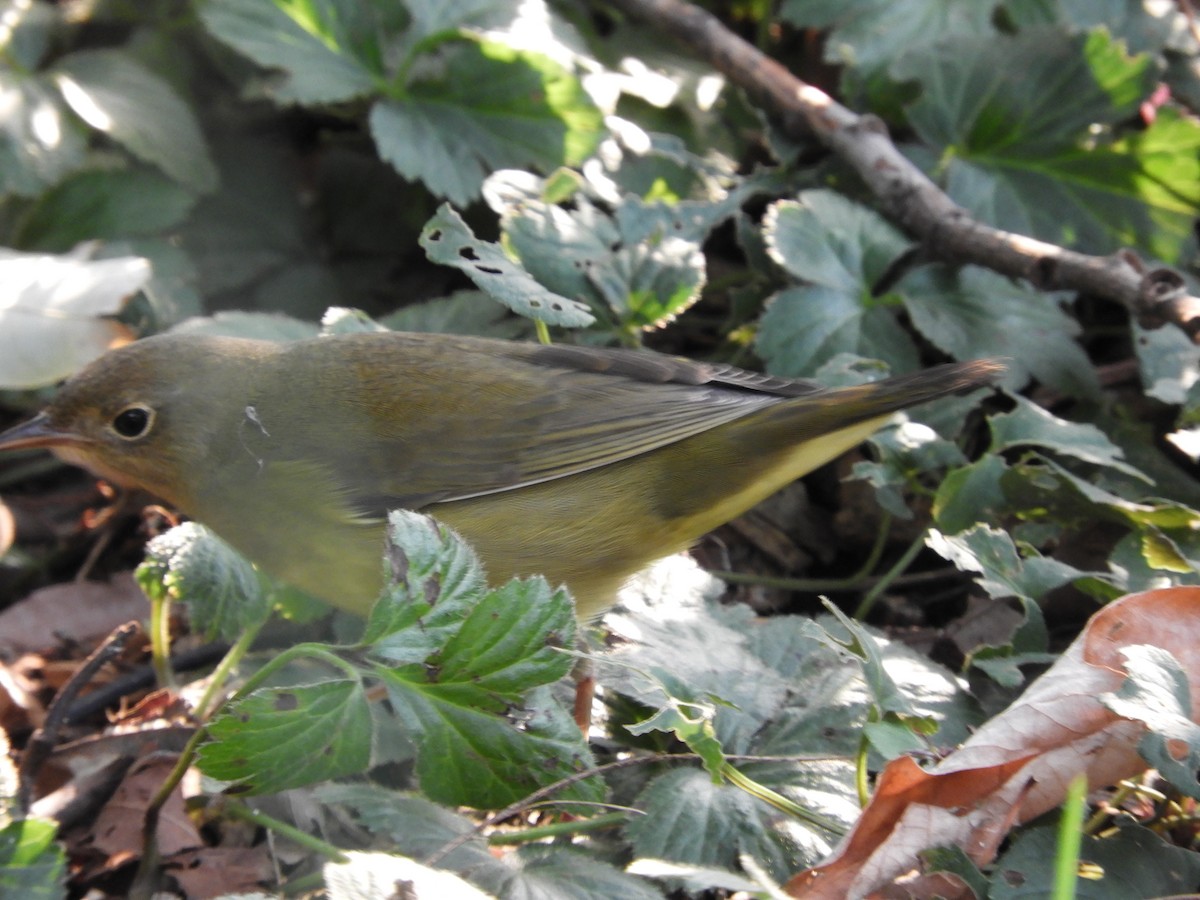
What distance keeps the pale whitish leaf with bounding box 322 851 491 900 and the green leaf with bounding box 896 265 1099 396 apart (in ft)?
6.88

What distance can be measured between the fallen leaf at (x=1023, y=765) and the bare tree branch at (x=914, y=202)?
3.49 feet

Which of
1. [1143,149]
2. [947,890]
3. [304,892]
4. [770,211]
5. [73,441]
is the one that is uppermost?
[1143,149]

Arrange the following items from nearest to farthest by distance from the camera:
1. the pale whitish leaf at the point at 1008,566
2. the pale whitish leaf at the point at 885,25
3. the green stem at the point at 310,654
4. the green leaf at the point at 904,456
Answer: the green stem at the point at 310,654
the pale whitish leaf at the point at 1008,566
the green leaf at the point at 904,456
the pale whitish leaf at the point at 885,25

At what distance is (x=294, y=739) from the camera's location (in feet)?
6.59

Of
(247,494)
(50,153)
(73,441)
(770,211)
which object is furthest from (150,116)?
(770,211)

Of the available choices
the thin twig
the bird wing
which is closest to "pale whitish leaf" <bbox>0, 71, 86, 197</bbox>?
the bird wing

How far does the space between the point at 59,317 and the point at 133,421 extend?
70cm

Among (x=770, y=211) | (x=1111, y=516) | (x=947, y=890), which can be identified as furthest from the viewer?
(x=770, y=211)

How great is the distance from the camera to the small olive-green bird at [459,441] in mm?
2650

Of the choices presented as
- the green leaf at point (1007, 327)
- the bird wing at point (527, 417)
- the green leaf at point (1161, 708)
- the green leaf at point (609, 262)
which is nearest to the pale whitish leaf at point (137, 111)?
the green leaf at point (609, 262)

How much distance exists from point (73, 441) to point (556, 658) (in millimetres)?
1558

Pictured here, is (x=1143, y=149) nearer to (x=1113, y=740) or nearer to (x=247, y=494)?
(x=1113, y=740)

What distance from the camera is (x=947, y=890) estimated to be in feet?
6.39

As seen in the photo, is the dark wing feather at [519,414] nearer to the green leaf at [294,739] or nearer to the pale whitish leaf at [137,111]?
the green leaf at [294,739]
